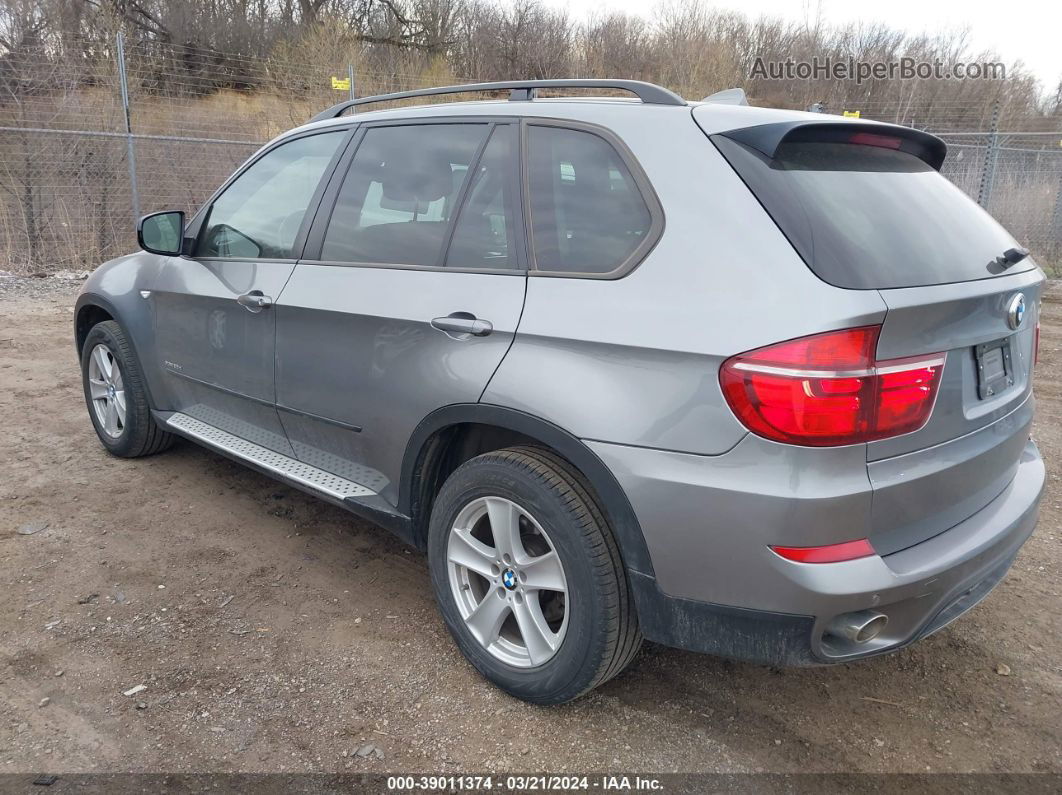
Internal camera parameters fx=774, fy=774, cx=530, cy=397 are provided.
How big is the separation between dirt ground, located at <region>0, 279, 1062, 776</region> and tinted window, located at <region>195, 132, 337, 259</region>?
51.8 inches

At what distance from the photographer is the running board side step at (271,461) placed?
2941 mm

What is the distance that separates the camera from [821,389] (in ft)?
5.90

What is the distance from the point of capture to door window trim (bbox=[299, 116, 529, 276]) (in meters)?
2.43

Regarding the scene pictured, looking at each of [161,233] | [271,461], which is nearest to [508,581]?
[271,461]

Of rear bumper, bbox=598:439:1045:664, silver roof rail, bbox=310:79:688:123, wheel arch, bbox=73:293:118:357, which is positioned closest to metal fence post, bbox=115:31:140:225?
wheel arch, bbox=73:293:118:357

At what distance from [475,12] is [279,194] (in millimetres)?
22155

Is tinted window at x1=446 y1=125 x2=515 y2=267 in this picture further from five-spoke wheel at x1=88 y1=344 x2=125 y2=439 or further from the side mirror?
five-spoke wheel at x1=88 y1=344 x2=125 y2=439

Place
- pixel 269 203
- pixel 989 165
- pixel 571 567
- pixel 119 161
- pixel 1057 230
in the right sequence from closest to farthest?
1. pixel 571 567
2. pixel 269 203
3. pixel 119 161
4. pixel 989 165
5. pixel 1057 230

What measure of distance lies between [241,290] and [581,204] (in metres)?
1.72

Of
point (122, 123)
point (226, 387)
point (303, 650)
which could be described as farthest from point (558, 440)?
point (122, 123)

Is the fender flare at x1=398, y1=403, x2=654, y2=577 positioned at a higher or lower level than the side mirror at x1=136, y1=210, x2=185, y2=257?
lower

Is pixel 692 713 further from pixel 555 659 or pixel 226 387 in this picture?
pixel 226 387

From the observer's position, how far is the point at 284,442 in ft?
10.8

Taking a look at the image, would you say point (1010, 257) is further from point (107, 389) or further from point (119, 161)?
point (119, 161)
